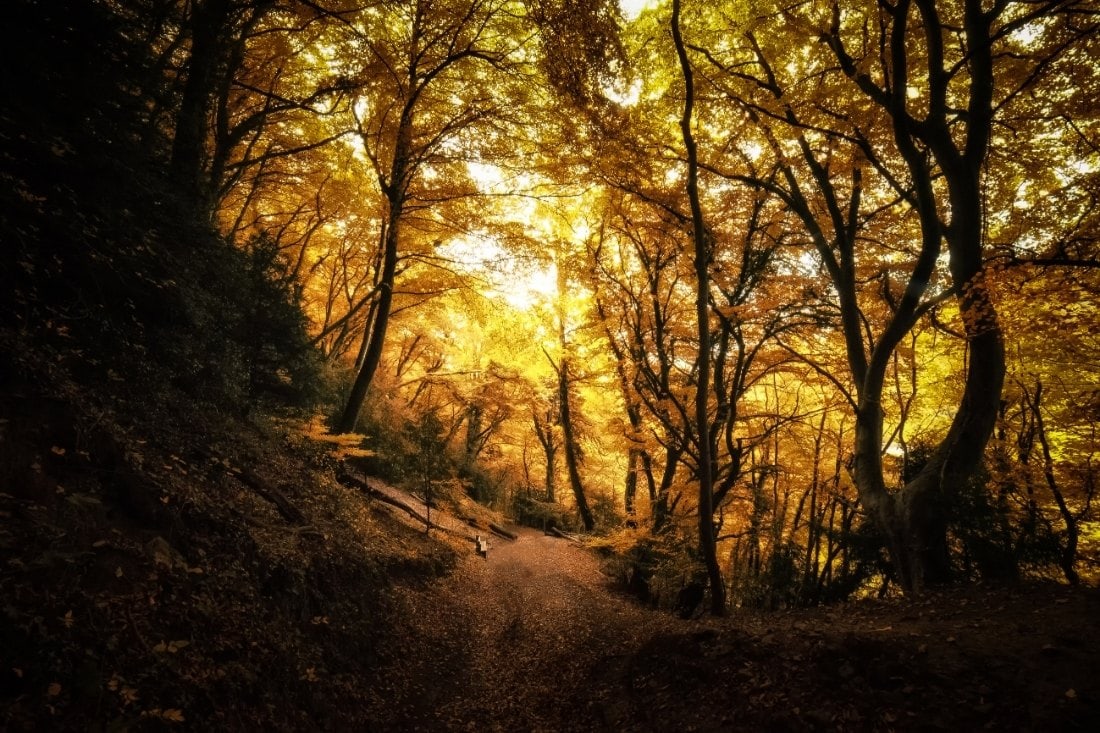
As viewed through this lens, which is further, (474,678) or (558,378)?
(558,378)

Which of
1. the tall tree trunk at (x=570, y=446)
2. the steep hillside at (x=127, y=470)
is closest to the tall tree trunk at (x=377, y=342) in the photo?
the steep hillside at (x=127, y=470)

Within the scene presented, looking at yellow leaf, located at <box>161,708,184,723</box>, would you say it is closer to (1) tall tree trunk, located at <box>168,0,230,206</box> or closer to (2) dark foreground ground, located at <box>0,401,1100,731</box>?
(2) dark foreground ground, located at <box>0,401,1100,731</box>

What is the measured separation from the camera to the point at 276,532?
20.5 ft

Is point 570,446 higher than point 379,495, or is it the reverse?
point 570,446

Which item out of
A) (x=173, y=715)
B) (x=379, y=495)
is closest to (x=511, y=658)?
(x=173, y=715)

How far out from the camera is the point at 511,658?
812 centimetres

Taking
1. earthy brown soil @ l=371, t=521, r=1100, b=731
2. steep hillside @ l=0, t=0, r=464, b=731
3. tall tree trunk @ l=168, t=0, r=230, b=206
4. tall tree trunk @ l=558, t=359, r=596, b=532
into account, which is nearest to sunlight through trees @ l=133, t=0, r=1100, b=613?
tall tree trunk @ l=168, t=0, r=230, b=206

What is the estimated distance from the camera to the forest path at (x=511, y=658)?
6.04 metres

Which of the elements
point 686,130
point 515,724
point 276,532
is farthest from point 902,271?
point 276,532

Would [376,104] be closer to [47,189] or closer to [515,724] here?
[47,189]

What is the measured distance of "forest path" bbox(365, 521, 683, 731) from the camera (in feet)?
19.8

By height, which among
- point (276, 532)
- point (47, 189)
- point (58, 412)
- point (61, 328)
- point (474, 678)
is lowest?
point (474, 678)

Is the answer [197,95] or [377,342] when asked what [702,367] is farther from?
[197,95]

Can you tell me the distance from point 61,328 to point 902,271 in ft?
43.0
